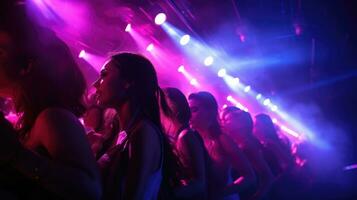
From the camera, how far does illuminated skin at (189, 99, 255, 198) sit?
3818 mm

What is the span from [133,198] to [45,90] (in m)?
0.72

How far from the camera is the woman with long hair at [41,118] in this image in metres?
1.25

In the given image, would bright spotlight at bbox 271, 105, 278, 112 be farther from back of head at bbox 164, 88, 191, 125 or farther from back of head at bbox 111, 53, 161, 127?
back of head at bbox 111, 53, 161, 127

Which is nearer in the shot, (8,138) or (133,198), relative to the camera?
(8,138)

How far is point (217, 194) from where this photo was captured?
3.59 m

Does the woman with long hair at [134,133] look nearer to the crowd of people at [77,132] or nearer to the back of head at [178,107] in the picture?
the crowd of people at [77,132]

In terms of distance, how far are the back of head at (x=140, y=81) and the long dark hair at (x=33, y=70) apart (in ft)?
2.30

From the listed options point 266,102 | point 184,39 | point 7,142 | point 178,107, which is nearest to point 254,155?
point 178,107

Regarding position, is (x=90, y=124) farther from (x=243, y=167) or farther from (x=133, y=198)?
(x=133, y=198)

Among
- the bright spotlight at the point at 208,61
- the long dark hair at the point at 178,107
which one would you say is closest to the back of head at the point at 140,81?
the long dark hair at the point at 178,107

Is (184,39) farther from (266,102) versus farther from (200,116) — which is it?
(266,102)

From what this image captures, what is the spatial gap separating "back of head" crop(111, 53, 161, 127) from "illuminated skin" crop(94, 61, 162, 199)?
30 millimetres

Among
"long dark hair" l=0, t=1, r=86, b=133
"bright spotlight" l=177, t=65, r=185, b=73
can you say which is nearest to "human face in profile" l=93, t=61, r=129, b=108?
"long dark hair" l=0, t=1, r=86, b=133

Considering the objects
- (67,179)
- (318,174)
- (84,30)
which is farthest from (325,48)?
(67,179)
